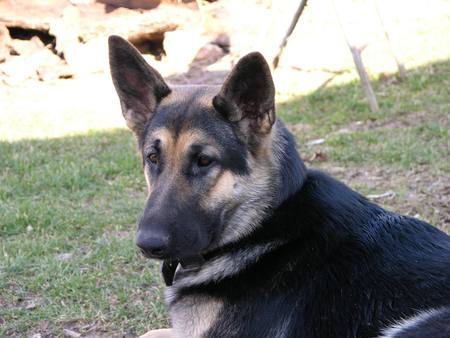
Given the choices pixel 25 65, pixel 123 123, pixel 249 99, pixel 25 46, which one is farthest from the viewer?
pixel 25 46

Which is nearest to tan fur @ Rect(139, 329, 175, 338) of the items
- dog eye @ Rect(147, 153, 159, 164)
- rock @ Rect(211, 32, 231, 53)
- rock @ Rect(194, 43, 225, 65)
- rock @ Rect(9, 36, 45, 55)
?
dog eye @ Rect(147, 153, 159, 164)

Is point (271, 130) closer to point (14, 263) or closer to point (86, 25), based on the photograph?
point (14, 263)

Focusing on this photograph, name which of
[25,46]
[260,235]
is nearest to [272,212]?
[260,235]

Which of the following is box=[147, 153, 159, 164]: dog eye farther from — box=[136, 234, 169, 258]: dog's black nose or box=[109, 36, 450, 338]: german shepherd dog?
box=[136, 234, 169, 258]: dog's black nose

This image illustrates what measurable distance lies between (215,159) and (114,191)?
351cm

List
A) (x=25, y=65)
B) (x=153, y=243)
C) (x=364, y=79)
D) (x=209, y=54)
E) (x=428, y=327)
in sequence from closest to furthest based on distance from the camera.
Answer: (x=428, y=327) → (x=153, y=243) → (x=364, y=79) → (x=25, y=65) → (x=209, y=54)

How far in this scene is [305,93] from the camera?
9531 millimetres

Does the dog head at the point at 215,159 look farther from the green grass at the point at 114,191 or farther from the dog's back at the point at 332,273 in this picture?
the green grass at the point at 114,191

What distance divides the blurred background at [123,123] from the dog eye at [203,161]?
1.40 m

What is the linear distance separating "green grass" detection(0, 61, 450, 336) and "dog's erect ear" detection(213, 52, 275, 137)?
5.22 ft

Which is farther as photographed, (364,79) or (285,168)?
(364,79)

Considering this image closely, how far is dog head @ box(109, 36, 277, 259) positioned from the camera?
10.4 ft

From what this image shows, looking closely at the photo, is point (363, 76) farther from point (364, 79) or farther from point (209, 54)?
point (209, 54)

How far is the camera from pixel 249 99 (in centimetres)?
333
